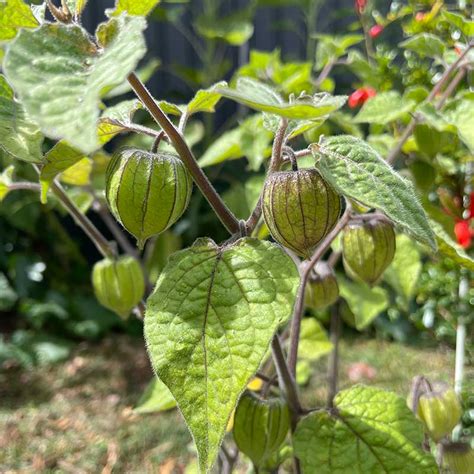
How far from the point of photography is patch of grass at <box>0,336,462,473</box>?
1735 mm

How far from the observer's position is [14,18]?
63cm

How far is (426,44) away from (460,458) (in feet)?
2.17

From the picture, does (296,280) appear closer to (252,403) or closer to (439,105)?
→ (252,403)

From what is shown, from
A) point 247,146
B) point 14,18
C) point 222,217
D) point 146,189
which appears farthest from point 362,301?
point 14,18

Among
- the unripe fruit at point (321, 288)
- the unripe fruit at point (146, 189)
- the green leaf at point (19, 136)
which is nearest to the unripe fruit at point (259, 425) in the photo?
the unripe fruit at point (321, 288)

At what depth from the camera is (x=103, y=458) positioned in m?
1.74

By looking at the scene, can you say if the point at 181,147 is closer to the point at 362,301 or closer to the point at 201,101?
the point at 201,101

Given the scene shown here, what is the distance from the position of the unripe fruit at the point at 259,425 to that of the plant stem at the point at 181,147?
260mm

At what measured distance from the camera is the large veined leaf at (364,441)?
844mm

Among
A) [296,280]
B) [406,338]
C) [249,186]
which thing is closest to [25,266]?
[406,338]

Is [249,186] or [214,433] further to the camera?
[249,186]

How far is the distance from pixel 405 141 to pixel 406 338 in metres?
1.83

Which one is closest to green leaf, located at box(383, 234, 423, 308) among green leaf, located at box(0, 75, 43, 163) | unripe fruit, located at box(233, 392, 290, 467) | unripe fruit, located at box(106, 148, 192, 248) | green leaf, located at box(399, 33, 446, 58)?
green leaf, located at box(399, 33, 446, 58)

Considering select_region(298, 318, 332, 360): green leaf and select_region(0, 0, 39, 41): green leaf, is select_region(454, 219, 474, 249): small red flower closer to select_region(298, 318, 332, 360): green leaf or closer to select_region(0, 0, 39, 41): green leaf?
select_region(298, 318, 332, 360): green leaf
